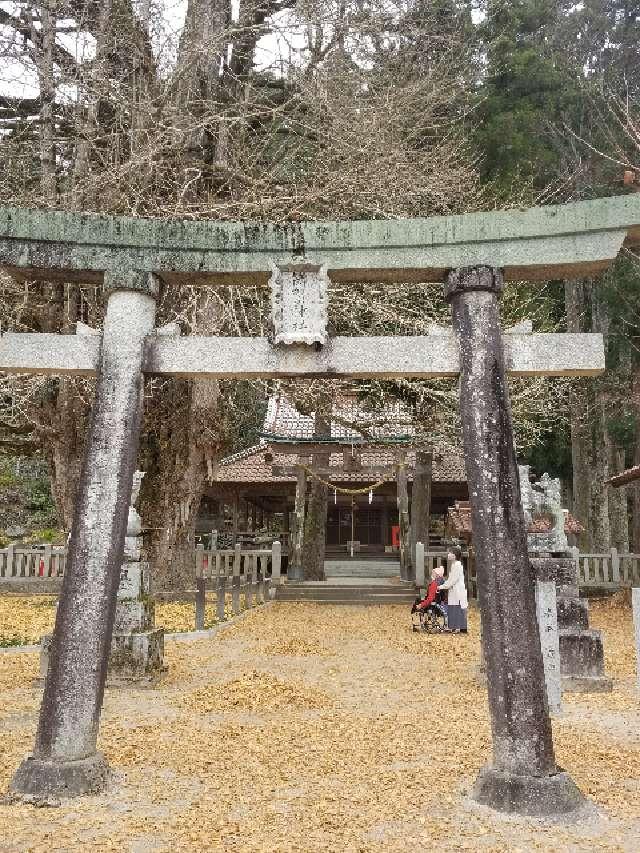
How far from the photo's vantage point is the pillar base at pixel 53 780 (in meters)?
4.25

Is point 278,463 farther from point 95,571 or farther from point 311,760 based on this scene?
point 95,571

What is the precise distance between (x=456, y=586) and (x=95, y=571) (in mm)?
8994

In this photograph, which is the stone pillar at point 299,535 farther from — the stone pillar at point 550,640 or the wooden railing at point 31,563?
the stone pillar at point 550,640

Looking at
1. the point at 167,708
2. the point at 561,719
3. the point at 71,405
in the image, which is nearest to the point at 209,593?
the point at 71,405

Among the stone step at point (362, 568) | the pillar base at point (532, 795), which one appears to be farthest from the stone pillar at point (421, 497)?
the pillar base at point (532, 795)

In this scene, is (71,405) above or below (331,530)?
above

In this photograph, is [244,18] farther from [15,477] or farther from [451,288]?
[15,477]

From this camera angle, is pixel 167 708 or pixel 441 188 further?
pixel 441 188

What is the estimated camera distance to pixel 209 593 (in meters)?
17.8

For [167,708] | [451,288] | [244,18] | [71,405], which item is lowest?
[167,708]

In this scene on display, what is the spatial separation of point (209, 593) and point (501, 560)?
14318 mm

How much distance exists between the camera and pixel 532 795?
411 centimetres

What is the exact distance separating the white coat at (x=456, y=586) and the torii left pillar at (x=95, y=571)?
8427mm

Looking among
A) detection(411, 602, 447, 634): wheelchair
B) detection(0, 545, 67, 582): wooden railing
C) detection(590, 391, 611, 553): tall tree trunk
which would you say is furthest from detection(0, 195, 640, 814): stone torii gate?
detection(590, 391, 611, 553): tall tree trunk
